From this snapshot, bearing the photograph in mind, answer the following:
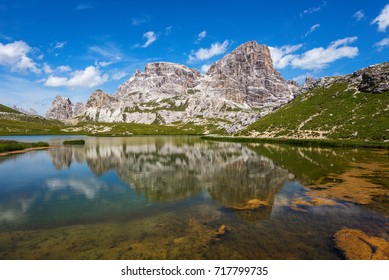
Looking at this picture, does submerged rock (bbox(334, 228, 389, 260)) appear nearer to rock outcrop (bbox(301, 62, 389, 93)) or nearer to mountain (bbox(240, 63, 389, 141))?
mountain (bbox(240, 63, 389, 141))

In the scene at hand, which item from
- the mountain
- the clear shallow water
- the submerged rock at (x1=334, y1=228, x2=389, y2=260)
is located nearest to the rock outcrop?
the mountain

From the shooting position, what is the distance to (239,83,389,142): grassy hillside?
109 m

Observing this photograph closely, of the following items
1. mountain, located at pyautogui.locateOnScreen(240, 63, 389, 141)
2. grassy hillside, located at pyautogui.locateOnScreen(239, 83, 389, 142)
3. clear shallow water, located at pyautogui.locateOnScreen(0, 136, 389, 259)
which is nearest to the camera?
clear shallow water, located at pyautogui.locateOnScreen(0, 136, 389, 259)

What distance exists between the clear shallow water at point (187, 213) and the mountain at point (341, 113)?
2947 inches

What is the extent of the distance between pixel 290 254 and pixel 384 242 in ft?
24.5

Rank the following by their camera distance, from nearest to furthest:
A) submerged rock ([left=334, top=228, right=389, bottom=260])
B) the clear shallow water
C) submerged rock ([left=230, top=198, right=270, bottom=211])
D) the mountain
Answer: submerged rock ([left=334, top=228, right=389, bottom=260]) → the clear shallow water → submerged rock ([left=230, top=198, right=270, bottom=211]) → the mountain

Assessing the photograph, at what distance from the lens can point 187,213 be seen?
25.9 metres

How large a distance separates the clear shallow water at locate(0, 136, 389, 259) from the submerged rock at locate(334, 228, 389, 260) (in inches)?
30.7

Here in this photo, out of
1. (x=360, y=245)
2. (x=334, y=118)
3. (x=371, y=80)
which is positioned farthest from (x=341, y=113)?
(x=360, y=245)

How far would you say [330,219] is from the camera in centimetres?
2355

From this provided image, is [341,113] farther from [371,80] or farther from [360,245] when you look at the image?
[360,245]

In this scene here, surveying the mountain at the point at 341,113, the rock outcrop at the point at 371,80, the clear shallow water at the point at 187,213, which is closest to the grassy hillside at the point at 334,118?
the mountain at the point at 341,113
